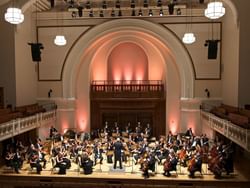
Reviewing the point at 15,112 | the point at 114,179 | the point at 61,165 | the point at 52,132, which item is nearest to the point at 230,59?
the point at 114,179

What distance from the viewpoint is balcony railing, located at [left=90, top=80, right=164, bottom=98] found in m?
18.1

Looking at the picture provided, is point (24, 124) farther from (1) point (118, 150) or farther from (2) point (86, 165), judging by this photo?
(1) point (118, 150)

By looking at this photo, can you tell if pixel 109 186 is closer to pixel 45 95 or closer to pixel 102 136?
pixel 102 136

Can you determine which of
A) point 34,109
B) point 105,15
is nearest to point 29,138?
point 34,109

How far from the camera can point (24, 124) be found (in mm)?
13055

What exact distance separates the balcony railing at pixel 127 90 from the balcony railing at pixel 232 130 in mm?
4009

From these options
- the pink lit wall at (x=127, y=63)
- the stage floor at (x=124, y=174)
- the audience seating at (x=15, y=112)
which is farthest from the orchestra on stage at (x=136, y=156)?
the pink lit wall at (x=127, y=63)

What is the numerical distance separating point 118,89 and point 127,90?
0.56 metres

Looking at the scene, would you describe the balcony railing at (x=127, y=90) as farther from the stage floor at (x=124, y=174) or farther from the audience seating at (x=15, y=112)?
the stage floor at (x=124, y=174)

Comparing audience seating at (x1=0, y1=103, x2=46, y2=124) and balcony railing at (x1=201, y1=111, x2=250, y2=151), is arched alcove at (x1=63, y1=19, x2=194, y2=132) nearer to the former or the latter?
audience seating at (x1=0, y1=103, x2=46, y2=124)

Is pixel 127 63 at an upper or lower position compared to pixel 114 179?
upper

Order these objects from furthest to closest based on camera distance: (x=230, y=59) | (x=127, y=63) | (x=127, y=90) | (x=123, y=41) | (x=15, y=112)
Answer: (x=127, y=63)
(x=123, y=41)
(x=127, y=90)
(x=230, y=59)
(x=15, y=112)

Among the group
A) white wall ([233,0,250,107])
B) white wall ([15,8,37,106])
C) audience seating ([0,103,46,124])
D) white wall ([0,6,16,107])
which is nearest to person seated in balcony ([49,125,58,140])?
audience seating ([0,103,46,124])

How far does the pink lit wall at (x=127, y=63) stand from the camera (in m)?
19.5
